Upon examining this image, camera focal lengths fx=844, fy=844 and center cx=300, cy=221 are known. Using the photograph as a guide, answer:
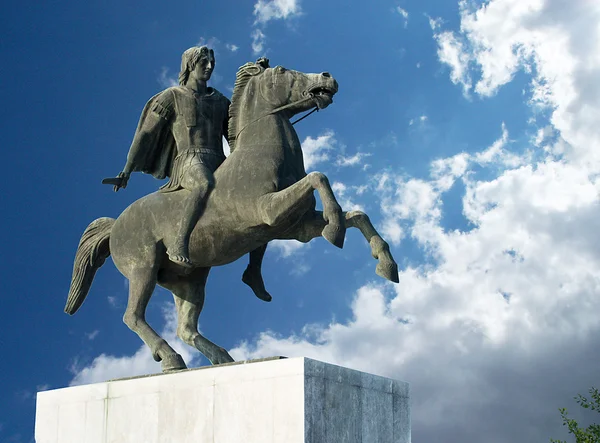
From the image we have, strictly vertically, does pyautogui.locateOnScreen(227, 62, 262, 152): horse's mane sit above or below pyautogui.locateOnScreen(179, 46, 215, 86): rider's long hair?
below

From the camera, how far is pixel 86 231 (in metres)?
8.02

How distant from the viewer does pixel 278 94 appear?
7.16 m

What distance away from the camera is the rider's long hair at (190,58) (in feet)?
24.9

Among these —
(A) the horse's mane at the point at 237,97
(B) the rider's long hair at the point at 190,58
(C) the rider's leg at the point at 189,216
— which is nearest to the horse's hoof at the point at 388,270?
(C) the rider's leg at the point at 189,216

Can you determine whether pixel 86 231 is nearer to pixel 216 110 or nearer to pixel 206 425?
pixel 216 110

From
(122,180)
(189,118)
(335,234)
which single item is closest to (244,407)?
(335,234)

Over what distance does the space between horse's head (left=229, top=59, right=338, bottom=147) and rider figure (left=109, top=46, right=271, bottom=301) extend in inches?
11.3

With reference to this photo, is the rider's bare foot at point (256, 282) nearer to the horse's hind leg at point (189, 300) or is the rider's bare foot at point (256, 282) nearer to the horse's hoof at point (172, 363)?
the horse's hind leg at point (189, 300)

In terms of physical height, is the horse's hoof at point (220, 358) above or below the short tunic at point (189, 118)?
below

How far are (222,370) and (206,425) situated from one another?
1.32 feet

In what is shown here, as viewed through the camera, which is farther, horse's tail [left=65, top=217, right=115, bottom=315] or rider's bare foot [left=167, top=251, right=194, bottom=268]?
horse's tail [left=65, top=217, right=115, bottom=315]

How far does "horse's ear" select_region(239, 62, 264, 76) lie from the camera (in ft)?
24.2

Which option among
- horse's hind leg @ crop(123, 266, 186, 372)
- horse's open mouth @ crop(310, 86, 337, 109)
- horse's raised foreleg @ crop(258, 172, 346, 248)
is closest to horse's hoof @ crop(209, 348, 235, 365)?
horse's hind leg @ crop(123, 266, 186, 372)

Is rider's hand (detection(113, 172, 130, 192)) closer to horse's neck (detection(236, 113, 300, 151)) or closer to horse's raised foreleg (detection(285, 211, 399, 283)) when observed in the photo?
horse's neck (detection(236, 113, 300, 151))
